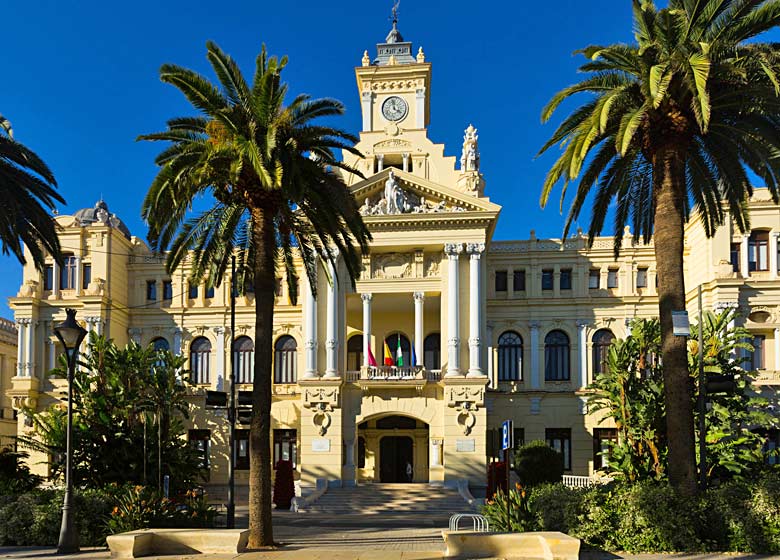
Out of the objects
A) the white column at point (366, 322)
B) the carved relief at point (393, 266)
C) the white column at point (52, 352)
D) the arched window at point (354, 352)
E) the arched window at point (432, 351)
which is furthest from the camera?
the white column at point (52, 352)

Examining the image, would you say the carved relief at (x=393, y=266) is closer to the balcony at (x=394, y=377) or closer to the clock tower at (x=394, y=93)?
the balcony at (x=394, y=377)

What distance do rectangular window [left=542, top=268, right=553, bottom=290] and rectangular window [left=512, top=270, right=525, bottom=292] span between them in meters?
1.10

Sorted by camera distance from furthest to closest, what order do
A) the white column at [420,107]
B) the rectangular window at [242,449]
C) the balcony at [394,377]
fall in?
the rectangular window at [242,449], the white column at [420,107], the balcony at [394,377]

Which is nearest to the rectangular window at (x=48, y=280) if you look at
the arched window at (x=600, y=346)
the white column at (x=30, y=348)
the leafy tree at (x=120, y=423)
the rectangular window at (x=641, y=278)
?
the white column at (x=30, y=348)

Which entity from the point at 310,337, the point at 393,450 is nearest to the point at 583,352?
the point at 393,450

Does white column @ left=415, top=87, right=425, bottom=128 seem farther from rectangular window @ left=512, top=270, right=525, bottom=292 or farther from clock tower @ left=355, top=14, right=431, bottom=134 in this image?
rectangular window @ left=512, top=270, right=525, bottom=292

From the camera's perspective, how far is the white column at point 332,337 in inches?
1705

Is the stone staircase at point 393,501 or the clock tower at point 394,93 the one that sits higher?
the clock tower at point 394,93

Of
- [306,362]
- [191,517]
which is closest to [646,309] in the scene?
[306,362]

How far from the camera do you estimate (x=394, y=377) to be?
4291cm

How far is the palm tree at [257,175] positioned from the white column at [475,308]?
18555 millimetres

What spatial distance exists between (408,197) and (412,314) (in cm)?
762

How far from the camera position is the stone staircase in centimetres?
3753

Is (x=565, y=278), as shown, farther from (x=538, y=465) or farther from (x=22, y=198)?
(x=22, y=198)
